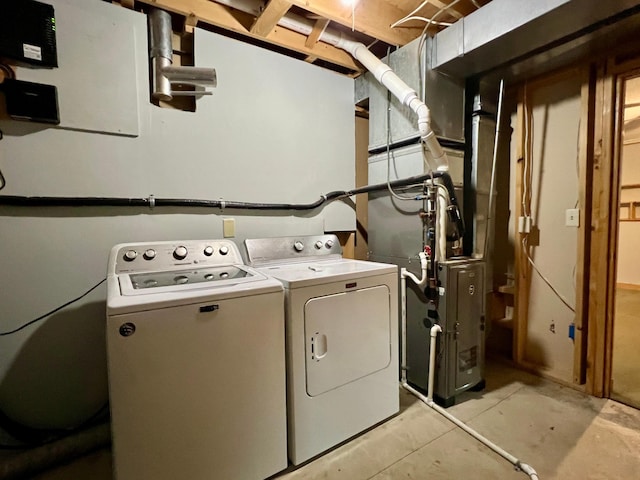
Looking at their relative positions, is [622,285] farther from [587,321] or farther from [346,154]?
[346,154]

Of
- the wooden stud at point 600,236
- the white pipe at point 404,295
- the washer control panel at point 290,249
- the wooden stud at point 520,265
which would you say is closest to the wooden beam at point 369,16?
the wooden stud at point 520,265

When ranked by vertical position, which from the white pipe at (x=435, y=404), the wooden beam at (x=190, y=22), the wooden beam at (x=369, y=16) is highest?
the wooden beam at (x=369, y=16)

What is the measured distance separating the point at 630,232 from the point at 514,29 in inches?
197

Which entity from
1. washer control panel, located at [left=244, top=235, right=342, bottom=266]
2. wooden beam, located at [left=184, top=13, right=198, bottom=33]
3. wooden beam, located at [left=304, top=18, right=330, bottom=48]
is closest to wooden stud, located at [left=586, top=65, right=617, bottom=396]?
washer control panel, located at [left=244, top=235, right=342, bottom=266]

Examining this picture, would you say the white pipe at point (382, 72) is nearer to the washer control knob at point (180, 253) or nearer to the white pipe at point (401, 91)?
the white pipe at point (401, 91)

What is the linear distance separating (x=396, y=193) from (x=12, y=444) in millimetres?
2727

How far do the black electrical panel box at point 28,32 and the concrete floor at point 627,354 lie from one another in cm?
392

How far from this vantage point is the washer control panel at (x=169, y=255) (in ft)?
5.50

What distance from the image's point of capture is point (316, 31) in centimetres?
230

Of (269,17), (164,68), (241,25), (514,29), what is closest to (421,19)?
(514,29)

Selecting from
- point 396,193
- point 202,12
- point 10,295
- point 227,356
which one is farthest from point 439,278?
point 10,295

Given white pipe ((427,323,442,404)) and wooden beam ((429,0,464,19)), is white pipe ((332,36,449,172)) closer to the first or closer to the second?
wooden beam ((429,0,464,19))

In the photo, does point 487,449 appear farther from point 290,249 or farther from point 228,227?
point 228,227

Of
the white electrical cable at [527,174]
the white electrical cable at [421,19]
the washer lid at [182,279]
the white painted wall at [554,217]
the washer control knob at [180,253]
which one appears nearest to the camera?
the washer lid at [182,279]
